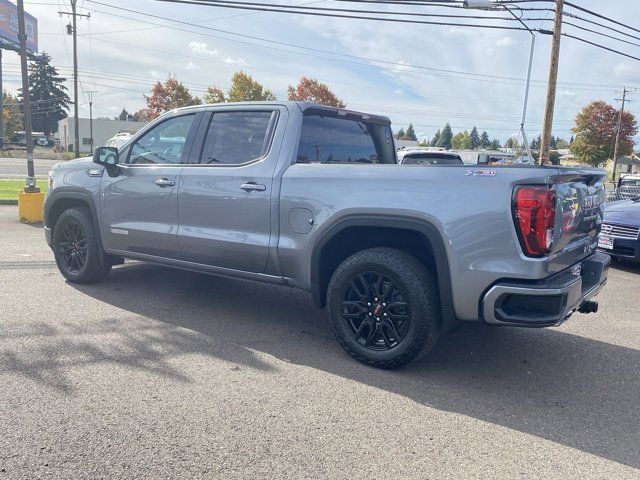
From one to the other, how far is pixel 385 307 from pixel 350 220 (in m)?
0.68

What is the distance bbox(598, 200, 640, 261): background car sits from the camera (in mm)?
8188

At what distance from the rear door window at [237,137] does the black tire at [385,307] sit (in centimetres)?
132

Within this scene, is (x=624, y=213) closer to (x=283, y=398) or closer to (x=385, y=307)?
(x=385, y=307)

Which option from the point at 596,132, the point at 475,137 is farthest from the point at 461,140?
the point at 596,132

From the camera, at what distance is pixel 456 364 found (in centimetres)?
428

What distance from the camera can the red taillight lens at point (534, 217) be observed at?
3.31 metres

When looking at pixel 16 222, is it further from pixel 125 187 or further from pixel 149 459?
pixel 149 459

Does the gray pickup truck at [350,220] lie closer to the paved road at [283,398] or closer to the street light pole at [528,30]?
the paved road at [283,398]

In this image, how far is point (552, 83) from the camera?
683 inches

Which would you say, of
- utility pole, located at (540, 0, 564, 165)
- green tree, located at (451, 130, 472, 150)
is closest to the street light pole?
utility pole, located at (540, 0, 564, 165)

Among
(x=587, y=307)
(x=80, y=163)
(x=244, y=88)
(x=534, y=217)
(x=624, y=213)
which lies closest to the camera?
(x=534, y=217)

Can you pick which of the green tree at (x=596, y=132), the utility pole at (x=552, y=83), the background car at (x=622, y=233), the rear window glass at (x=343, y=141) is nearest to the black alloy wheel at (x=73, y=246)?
the rear window glass at (x=343, y=141)

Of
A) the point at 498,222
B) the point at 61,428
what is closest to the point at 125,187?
the point at 61,428

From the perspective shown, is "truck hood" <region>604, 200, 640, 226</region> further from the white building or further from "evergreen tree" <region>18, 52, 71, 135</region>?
"evergreen tree" <region>18, 52, 71, 135</region>
